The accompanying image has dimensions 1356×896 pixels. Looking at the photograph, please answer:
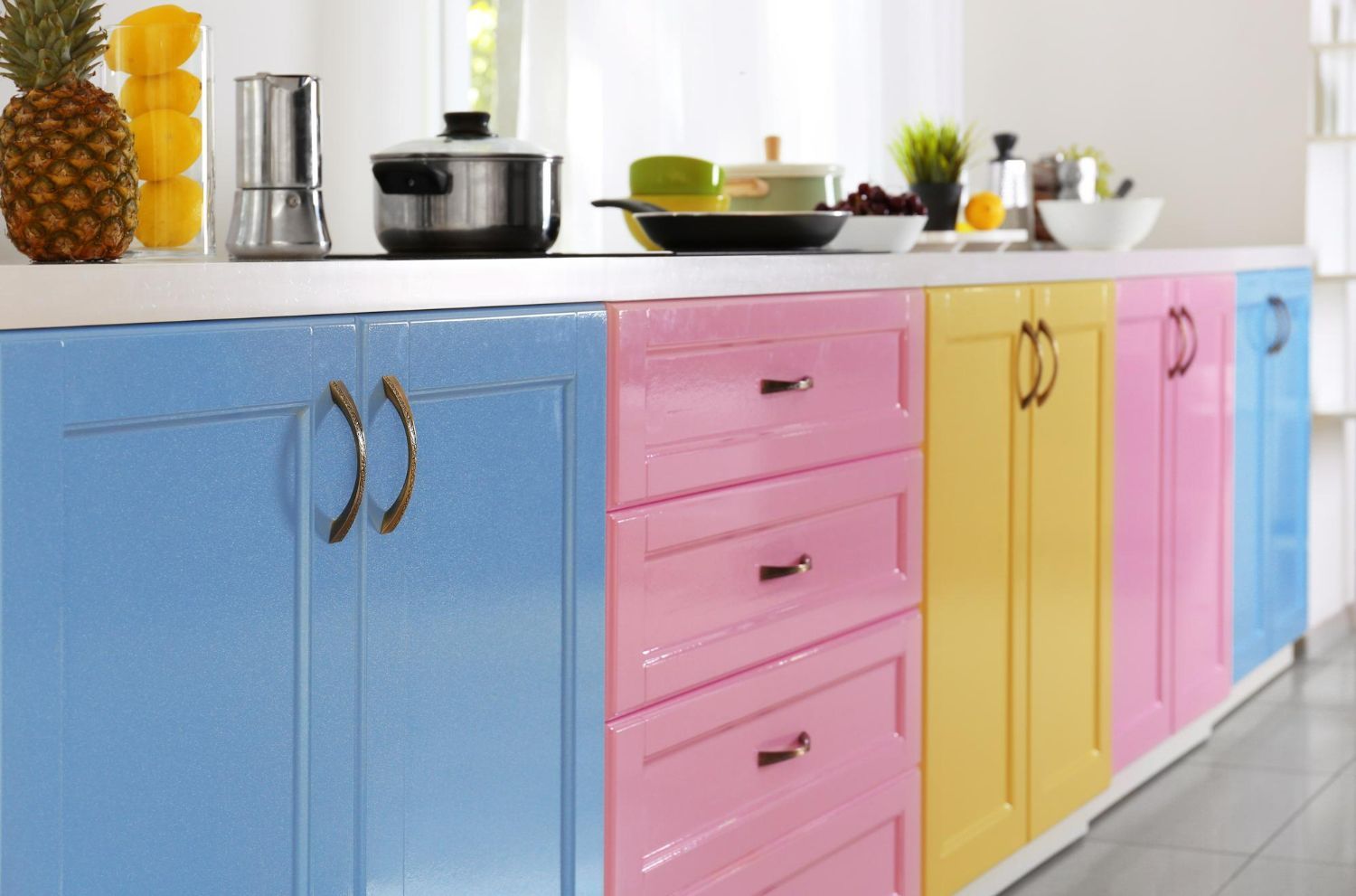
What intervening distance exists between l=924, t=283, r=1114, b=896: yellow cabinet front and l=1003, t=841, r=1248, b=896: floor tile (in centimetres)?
9

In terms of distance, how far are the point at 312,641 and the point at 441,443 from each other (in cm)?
22

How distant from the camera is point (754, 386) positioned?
192 centimetres

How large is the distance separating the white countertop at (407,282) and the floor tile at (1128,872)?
3.06ft

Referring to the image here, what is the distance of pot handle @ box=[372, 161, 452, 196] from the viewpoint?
1845 mm

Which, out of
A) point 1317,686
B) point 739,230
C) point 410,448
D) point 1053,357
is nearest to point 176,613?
point 410,448

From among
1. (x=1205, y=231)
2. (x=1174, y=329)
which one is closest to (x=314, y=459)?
(x=1174, y=329)

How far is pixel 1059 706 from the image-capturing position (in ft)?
8.92

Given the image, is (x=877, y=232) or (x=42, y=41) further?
(x=877, y=232)

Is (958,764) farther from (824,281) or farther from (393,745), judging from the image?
(393,745)

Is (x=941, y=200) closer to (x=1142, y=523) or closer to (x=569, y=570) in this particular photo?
(x=1142, y=523)

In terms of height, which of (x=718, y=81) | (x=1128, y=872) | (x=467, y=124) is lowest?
(x=1128, y=872)

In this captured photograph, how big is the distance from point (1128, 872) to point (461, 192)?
1.57 meters

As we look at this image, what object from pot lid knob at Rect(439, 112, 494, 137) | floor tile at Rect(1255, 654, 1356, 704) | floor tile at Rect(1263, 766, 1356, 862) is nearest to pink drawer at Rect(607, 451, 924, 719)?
pot lid knob at Rect(439, 112, 494, 137)

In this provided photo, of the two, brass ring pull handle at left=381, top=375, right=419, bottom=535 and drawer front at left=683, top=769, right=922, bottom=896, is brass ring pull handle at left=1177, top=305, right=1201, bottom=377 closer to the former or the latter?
drawer front at left=683, top=769, right=922, bottom=896
